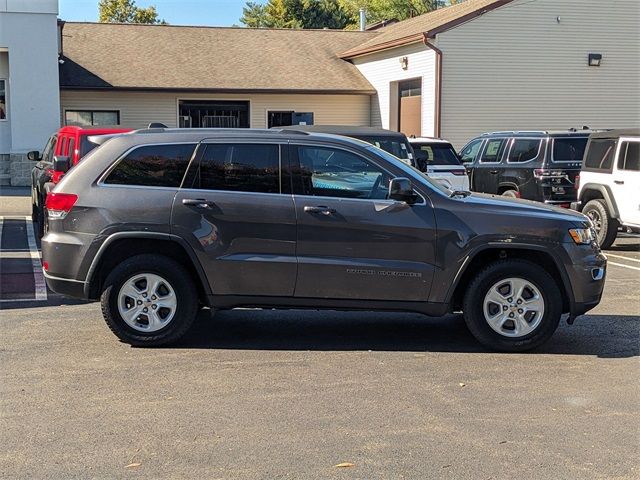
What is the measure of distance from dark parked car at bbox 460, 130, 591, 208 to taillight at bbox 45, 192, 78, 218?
383 inches

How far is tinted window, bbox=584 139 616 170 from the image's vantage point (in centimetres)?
1248

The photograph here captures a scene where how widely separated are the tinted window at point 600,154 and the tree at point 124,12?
49658mm

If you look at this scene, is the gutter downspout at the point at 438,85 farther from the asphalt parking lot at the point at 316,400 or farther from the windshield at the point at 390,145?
the asphalt parking lot at the point at 316,400

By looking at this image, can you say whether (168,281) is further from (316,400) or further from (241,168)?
(316,400)

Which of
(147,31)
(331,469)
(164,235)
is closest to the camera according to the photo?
(331,469)

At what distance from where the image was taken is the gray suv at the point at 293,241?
21.6 ft

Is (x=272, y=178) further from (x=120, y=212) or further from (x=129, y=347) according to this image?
(x=129, y=347)

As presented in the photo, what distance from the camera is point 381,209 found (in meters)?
6.62

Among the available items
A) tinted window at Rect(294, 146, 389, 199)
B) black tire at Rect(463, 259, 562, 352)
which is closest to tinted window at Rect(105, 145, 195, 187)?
tinted window at Rect(294, 146, 389, 199)

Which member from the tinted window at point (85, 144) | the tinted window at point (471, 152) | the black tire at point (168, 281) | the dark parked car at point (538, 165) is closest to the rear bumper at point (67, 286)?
the black tire at point (168, 281)

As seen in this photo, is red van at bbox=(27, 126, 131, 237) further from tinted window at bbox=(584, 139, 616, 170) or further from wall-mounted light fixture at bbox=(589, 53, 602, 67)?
wall-mounted light fixture at bbox=(589, 53, 602, 67)

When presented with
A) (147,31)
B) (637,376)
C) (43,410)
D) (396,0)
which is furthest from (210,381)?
(396,0)

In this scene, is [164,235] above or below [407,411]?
above

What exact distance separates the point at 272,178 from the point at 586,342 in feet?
10.5
